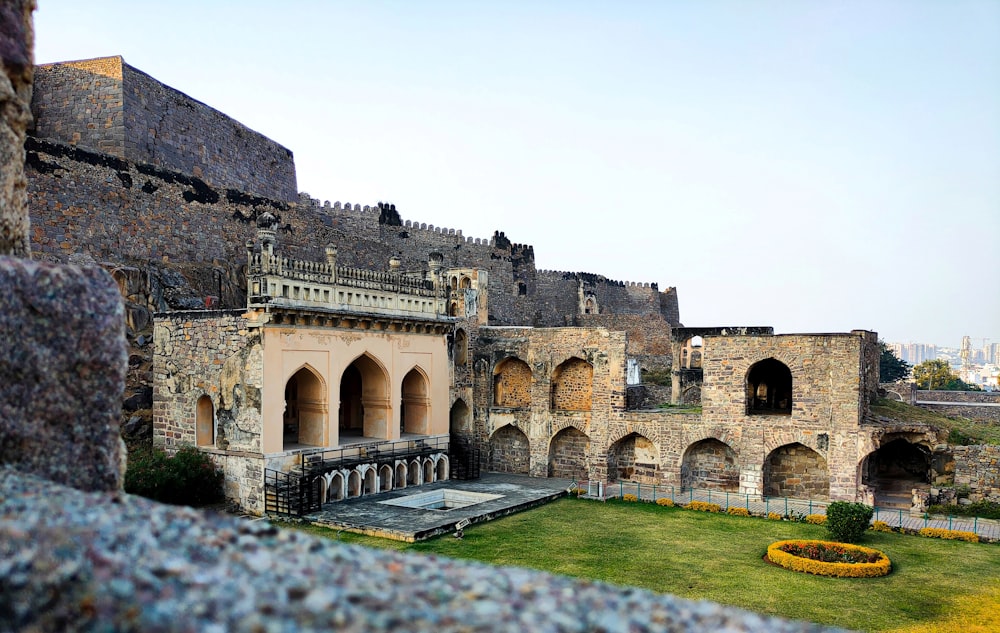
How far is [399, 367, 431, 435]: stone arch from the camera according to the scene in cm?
2066

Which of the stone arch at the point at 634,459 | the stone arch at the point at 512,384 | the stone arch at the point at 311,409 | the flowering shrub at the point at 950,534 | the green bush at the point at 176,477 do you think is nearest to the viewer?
the green bush at the point at 176,477

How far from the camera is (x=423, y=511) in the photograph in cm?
1611

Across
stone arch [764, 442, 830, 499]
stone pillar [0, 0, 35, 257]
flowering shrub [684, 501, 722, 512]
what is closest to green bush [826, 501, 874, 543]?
flowering shrub [684, 501, 722, 512]

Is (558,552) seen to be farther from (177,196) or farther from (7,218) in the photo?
(177,196)

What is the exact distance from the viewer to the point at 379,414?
63.7 feet

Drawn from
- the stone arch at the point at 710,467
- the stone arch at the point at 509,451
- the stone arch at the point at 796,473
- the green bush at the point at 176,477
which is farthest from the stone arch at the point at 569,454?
the green bush at the point at 176,477

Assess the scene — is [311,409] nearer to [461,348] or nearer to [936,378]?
[461,348]

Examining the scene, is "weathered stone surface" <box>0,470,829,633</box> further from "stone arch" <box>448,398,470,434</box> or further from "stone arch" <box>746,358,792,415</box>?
"stone arch" <box>746,358,792,415</box>

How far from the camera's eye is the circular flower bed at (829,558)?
1252 centimetres

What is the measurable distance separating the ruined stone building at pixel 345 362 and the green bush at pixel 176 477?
0.35 metres

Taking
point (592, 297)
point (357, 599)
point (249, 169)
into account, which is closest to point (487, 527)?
point (357, 599)

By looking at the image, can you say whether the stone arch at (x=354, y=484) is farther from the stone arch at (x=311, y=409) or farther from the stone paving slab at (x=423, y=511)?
the stone arch at (x=311, y=409)

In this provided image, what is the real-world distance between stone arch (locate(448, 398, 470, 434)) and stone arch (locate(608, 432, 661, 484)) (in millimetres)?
4706

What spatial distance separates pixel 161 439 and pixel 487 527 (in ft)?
26.0
